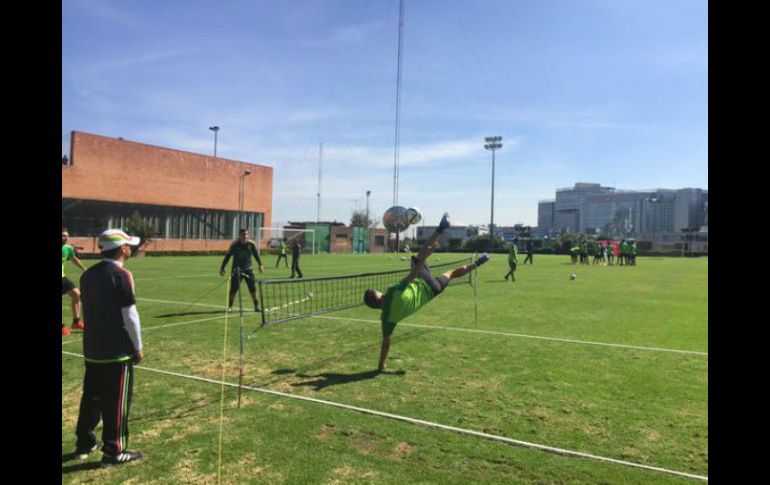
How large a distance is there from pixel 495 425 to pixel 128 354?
13.7 ft

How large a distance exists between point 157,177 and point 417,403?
163 feet

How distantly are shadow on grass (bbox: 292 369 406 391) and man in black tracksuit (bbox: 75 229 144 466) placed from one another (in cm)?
282

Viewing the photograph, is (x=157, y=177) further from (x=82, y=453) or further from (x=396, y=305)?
(x=82, y=453)

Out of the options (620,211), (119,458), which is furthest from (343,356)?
(620,211)

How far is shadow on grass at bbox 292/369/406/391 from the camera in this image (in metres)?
7.42

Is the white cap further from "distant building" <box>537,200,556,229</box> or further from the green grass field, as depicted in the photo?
"distant building" <box>537,200,556,229</box>

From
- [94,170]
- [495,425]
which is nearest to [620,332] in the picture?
[495,425]

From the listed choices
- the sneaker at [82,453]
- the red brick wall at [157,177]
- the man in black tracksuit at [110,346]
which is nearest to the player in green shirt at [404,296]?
the man in black tracksuit at [110,346]

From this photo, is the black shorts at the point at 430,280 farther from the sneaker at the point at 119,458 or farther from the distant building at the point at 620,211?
the distant building at the point at 620,211

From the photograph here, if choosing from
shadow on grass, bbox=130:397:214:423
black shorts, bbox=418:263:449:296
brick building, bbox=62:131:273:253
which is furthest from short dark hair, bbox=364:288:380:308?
brick building, bbox=62:131:273:253
